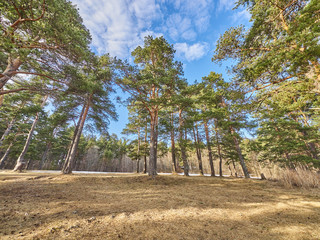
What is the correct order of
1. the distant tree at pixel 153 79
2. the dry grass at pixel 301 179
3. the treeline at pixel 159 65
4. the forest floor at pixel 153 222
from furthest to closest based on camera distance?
the distant tree at pixel 153 79, the dry grass at pixel 301 179, the treeline at pixel 159 65, the forest floor at pixel 153 222

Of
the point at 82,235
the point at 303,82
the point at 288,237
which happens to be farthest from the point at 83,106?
the point at 303,82

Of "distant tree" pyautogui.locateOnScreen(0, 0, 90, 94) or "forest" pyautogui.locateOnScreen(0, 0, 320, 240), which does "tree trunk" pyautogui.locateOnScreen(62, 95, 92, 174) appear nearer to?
"forest" pyautogui.locateOnScreen(0, 0, 320, 240)

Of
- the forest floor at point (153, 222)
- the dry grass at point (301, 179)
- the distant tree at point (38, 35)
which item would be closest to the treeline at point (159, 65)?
the distant tree at point (38, 35)

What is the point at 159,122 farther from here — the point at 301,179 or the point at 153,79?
the point at 301,179

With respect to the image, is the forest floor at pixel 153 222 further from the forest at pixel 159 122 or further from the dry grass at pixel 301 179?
the dry grass at pixel 301 179

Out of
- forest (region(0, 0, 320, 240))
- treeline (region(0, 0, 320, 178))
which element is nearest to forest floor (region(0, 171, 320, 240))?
forest (region(0, 0, 320, 240))

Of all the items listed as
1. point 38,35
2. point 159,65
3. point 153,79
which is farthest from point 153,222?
point 159,65

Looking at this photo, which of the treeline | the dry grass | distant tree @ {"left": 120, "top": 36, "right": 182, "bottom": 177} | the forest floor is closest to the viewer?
the forest floor

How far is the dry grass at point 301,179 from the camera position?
7029 mm

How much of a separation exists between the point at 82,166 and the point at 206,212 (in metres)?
33.8

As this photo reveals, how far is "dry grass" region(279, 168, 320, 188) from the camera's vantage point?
7.03 metres

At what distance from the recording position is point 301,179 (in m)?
7.42

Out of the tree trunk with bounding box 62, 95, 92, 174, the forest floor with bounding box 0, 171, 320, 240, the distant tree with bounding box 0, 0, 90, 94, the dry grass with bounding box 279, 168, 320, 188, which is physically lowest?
the forest floor with bounding box 0, 171, 320, 240

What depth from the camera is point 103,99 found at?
1135cm
